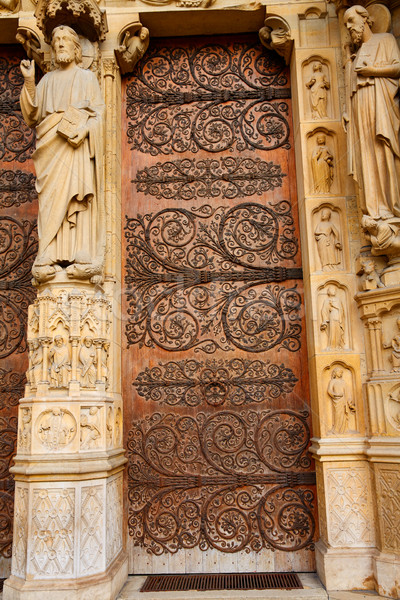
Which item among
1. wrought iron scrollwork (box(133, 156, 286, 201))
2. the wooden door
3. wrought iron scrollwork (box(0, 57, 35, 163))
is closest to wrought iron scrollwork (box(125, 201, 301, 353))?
the wooden door

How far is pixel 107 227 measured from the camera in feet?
16.1

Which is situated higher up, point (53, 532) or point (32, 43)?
point (32, 43)

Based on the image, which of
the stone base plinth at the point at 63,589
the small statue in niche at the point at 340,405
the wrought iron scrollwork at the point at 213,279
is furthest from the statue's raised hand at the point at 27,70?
the stone base plinth at the point at 63,589

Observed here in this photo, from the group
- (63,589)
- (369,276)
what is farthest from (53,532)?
(369,276)

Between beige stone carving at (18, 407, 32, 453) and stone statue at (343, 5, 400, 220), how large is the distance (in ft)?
10.3

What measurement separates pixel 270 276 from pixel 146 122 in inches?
79.4

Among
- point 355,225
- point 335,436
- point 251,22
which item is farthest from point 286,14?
point 335,436

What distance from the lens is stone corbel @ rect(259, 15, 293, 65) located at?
520 centimetres

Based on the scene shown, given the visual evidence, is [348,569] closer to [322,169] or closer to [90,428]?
[90,428]

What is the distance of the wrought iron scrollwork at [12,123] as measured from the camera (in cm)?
552

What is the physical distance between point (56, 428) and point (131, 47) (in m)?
3.65

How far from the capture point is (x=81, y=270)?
14.3 ft

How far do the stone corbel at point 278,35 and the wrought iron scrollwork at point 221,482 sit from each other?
3.47 metres

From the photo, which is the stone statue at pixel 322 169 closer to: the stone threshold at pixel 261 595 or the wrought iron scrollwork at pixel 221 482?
the wrought iron scrollwork at pixel 221 482
